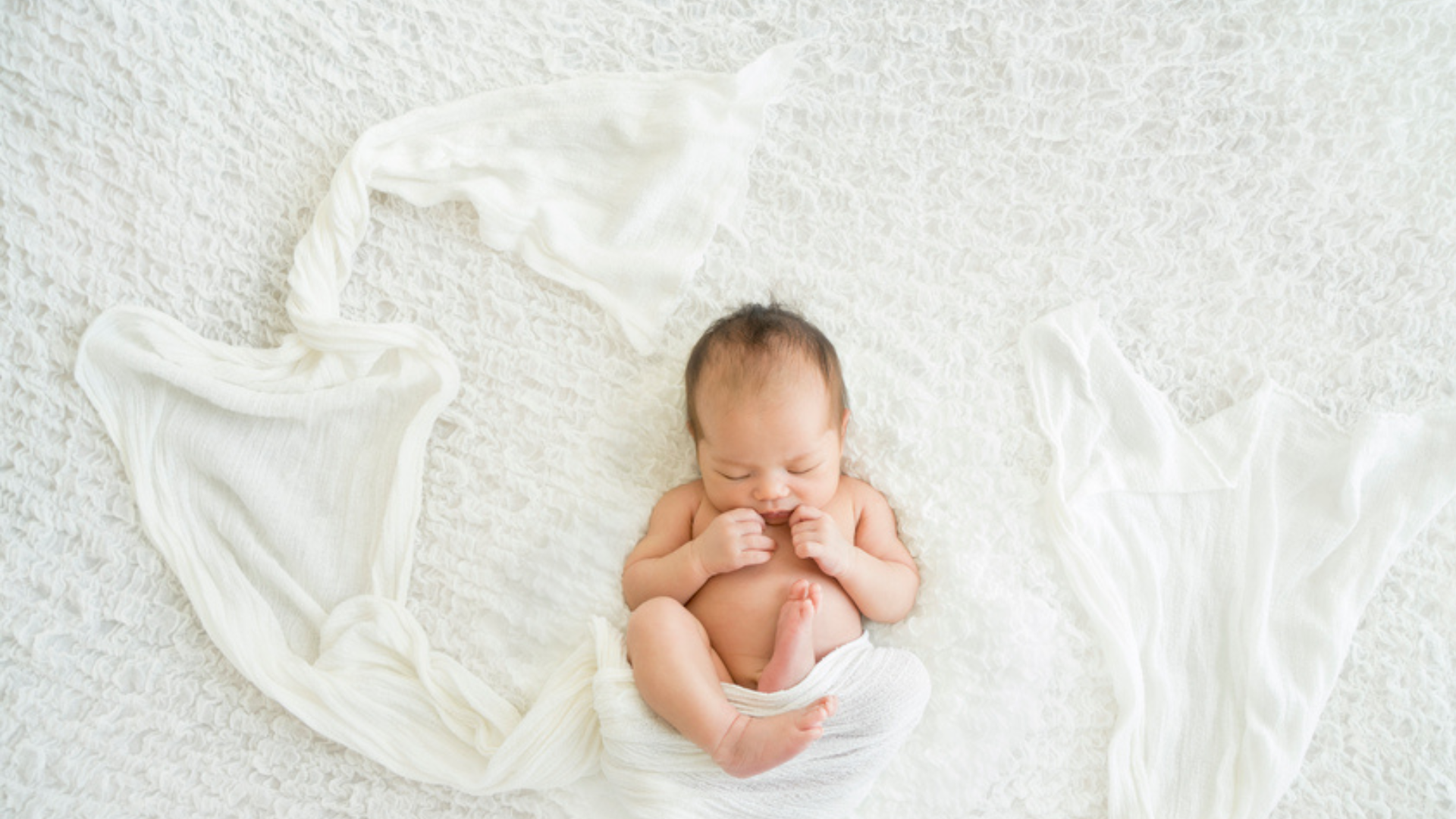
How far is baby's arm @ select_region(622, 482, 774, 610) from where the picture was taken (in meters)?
1.46

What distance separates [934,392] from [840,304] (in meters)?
0.20

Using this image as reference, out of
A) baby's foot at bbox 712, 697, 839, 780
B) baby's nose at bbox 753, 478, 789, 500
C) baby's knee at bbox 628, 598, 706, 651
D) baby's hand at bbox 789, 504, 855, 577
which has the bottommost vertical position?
baby's foot at bbox 712, 697, 839, 780

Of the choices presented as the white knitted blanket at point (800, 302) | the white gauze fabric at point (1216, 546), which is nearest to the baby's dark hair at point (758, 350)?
the white knitted blanket at point (800, 302)

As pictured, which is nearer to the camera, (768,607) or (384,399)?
(768,607)

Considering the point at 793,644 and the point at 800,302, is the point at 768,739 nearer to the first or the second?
the point at 793,644

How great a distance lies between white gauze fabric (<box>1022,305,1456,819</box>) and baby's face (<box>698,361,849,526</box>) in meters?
0.37

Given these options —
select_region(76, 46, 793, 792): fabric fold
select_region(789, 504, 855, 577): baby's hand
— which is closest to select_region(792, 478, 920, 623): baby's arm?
select_region(789, 504, 855, 577): baby's hand

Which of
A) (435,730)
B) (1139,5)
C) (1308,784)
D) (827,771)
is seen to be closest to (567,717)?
(435,730)

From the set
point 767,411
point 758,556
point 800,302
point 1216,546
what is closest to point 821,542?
point 758,556

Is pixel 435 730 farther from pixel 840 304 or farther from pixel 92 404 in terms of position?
pixel 840 304

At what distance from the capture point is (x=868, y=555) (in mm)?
1533

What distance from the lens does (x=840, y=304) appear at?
166 centimetres

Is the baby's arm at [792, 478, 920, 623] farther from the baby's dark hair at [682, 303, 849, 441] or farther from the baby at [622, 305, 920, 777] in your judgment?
the baby's dark hair at [682, 303, 849, 441]

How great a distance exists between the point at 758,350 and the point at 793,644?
1.32 ft
